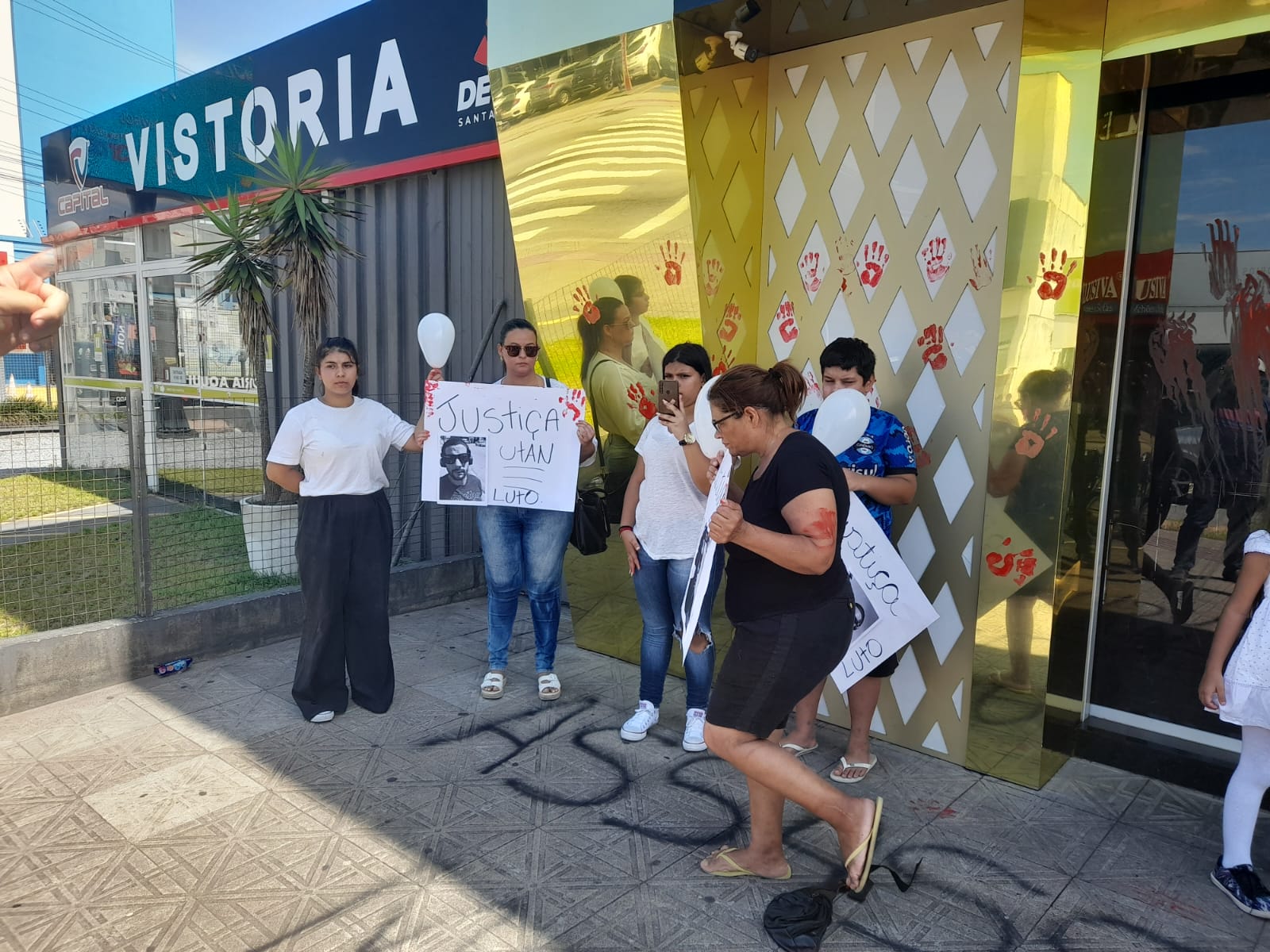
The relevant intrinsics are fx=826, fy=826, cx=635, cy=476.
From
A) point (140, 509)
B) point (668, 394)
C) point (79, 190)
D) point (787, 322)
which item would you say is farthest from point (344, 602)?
point (79, 190)

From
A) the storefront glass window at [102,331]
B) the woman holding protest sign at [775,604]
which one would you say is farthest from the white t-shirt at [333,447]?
the storefront glass window at [102,331]

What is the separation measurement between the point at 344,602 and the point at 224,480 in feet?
10.9

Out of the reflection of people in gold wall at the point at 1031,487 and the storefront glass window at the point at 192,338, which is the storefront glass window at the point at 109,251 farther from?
the reflection of people in gold wall at the point at 1031,487

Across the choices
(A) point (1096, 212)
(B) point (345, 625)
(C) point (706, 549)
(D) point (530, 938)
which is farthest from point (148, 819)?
(A) point (1096, 212)

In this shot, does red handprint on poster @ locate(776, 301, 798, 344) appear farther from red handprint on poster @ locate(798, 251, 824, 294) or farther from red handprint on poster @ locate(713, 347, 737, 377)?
red handprint on poster @ locate(713, 347, 737, 377)

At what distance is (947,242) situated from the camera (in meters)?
3.72

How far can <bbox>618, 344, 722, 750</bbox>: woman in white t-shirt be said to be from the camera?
3656 millimetres

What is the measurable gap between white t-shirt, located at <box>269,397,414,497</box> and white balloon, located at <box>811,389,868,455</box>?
7.22 feet

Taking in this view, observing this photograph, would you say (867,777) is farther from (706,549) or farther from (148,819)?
(148,819)

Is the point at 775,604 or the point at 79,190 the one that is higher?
the point at 79,190

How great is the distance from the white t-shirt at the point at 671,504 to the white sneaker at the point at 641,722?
80cm

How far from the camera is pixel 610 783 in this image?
3.59 m

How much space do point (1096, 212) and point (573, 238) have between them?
2635mm

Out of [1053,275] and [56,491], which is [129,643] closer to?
[56,491]
